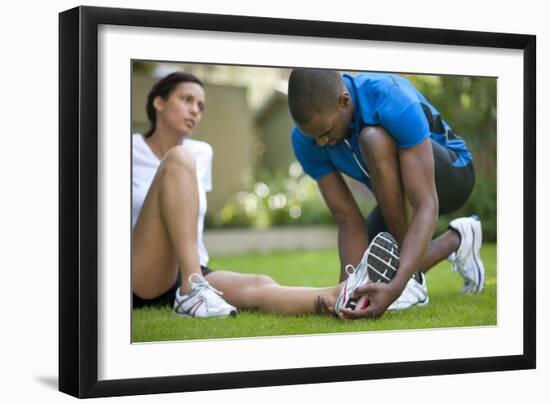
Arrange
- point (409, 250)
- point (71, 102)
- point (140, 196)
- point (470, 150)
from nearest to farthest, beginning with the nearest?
point (71, 102) < point (140, 196) < point (409, 250) < point (470, 150)

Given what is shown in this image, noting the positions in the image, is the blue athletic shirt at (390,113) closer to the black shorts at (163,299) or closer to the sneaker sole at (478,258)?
the sneaker sole at (478,258)

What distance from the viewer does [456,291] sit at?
5.71 metres

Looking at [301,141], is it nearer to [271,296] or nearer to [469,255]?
[271,296]

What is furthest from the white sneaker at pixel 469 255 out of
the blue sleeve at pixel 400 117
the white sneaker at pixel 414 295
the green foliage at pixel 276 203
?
the green foliage at pixel 276 203

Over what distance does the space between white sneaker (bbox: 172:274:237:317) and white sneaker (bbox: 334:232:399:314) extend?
63 centimetres

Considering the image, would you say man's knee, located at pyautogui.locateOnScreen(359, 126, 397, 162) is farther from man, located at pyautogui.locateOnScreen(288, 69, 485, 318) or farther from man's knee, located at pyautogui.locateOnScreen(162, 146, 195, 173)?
man's knee, located at pyautogui.locateOnScreen(162, 146, 195, 173)

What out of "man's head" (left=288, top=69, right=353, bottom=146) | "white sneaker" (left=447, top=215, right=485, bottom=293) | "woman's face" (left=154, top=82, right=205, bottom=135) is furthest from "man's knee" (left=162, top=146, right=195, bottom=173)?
"white sneaker" (left=447, top=215, right=485, bottom=293)

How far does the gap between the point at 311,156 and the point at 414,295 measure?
1068 millimetres

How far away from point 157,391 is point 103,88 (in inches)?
57.9

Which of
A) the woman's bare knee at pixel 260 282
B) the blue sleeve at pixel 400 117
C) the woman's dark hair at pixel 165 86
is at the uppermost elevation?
the woman's dark hair at pixel 165 86

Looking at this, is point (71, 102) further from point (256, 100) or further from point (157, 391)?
point (256, 100)

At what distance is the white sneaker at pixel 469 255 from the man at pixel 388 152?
3 cm

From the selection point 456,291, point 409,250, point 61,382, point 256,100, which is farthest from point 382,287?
point 256,100

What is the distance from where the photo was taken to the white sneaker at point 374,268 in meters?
5.15
